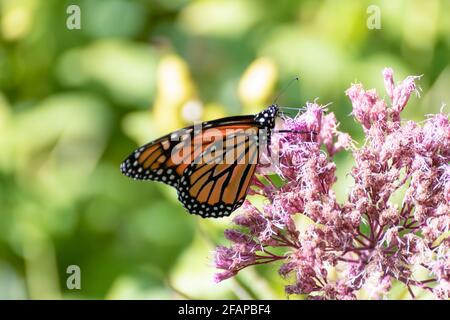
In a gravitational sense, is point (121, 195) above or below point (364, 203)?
below

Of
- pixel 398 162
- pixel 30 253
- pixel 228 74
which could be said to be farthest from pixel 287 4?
pixel 398 162

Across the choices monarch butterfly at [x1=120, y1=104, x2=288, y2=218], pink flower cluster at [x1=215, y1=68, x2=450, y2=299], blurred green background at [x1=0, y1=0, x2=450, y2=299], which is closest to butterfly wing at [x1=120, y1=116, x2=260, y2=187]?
monarch butterfly at [x1=120, y1=104, x2=288, y2=218]

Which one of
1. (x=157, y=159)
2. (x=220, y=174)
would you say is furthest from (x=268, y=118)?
(x=157, y=159)

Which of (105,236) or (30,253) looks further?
(105,236)

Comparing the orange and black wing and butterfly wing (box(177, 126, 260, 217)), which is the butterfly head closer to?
butterfly wing (box(177, 126, 260, 217))

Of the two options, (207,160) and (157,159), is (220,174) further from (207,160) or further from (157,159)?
(157,159)
